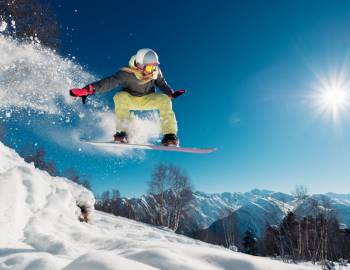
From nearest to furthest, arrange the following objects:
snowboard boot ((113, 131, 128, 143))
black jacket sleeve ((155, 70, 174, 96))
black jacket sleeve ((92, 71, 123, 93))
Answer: black jacket sleeve ((92, 71, 123, 93)) → snowboard boot ((113, 131, 128, 143)) → black jacket sleeve ((155, 70, 174, 96))

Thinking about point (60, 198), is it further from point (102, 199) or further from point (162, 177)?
point (102, 199)

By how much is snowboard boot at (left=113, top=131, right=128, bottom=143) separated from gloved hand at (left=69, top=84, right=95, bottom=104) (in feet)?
3.31

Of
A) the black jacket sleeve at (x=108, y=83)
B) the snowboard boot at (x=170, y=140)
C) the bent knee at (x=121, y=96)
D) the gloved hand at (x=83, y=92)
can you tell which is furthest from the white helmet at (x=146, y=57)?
the snowboard boot at (x=170, y=140)

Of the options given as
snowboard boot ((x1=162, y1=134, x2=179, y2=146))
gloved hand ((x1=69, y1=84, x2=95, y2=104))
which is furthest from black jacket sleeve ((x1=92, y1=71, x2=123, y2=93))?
snowboard boot ((x1=162, y1=134, x2=179, y2=146))

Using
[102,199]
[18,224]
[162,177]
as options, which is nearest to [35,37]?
[18,224]

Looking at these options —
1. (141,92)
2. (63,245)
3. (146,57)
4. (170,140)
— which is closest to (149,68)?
(146,57)

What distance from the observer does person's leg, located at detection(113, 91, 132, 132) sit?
5.74 meters

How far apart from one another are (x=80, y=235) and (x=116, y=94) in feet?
9.94

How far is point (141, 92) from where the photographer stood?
5.80m

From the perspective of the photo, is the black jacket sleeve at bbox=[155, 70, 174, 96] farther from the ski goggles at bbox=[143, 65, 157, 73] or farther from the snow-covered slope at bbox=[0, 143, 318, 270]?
the snow-covered slope at bbox=[0, 143, 318, 270]

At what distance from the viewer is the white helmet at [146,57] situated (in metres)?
5.37

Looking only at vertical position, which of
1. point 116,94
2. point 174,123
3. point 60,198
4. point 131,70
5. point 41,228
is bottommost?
point 41,228

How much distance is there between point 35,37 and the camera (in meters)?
11.5

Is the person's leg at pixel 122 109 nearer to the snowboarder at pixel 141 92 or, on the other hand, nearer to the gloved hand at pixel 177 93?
the snowboarder at pixel 141 92
